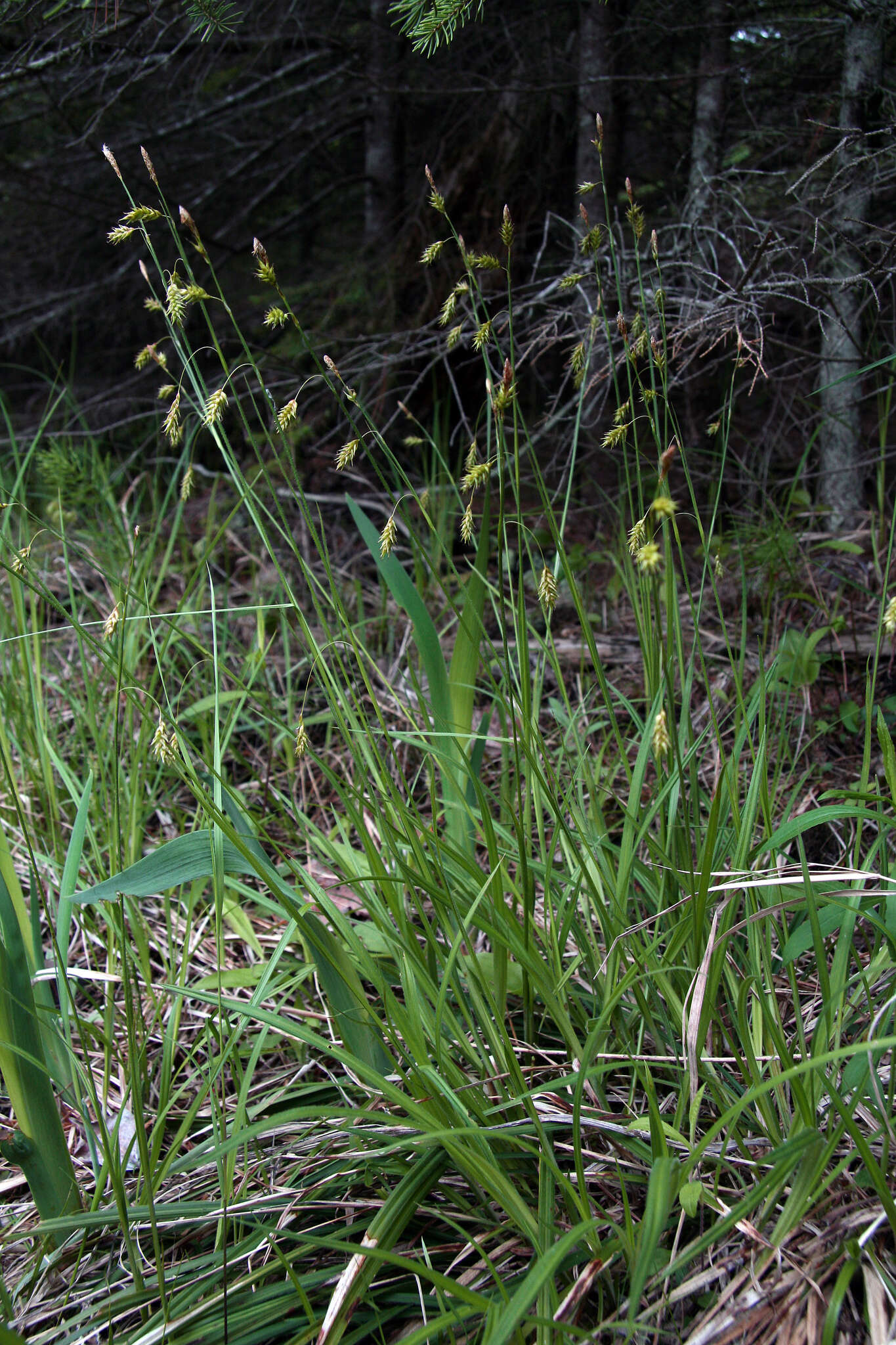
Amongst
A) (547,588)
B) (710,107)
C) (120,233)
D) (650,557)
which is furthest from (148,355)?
(710,107)

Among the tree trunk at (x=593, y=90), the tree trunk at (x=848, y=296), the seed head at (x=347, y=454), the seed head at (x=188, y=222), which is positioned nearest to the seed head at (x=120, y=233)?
the seed head at (x=188, y=222)

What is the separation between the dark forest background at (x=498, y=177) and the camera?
181 centimetres

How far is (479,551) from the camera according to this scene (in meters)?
1.27

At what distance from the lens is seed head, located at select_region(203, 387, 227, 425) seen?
2.63 ft

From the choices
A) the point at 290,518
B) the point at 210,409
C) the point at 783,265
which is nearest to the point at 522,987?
the point at 210,409

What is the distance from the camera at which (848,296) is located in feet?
6.72

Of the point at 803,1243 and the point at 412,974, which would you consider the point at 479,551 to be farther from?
the point at 803,1243

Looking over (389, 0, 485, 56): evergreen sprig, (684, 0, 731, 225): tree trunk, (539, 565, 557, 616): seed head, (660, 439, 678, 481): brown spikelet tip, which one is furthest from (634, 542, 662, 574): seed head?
(684, 0, 731, 225): tree trunk

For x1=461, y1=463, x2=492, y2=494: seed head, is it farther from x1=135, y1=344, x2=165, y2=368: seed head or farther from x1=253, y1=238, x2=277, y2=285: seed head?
x1=135, y1=344, x2=165, y2=368: seed head

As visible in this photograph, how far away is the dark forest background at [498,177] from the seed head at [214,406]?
779 millimetres

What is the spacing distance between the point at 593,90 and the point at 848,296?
3.53ft

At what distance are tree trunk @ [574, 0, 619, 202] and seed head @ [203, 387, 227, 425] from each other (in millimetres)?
1817

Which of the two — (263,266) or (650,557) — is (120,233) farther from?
(650,557)

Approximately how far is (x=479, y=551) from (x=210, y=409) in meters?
0.54
